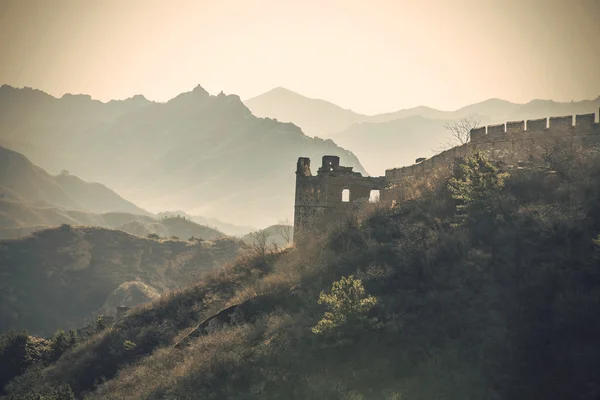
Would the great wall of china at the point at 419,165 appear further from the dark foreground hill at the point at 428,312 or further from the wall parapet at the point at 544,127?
the dark foreground hill at the point at 428,312

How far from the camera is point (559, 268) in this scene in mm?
21922

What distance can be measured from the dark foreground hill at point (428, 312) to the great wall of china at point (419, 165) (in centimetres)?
127

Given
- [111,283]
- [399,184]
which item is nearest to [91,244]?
[111,283]

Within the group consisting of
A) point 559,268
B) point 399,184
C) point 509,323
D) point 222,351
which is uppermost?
point 399,184

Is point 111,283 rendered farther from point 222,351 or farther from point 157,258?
point 222,351

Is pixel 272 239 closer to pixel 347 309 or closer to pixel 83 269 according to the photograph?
pixel 83 269

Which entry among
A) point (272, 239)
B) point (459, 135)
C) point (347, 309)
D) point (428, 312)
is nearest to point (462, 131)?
point (459, 135)

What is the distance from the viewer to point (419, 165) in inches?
Result: 1325

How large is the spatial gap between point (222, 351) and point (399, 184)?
46.4 ft

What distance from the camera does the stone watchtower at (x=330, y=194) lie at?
35.2m

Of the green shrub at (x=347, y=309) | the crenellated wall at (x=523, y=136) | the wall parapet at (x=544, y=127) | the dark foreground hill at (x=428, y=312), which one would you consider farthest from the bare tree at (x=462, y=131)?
the green shrub at (x=347, y=309)

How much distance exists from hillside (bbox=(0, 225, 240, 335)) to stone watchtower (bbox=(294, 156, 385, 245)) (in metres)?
47.0

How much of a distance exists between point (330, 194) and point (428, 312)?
14253mm

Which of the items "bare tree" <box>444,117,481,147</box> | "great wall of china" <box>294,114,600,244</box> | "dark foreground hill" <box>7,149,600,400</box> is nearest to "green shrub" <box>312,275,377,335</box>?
"dark foreground hill" <box>7,149,600,400</box>
